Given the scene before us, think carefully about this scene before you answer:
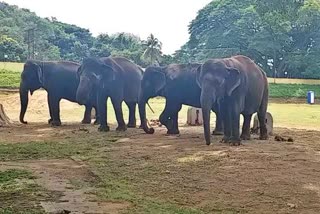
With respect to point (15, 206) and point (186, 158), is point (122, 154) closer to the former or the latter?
point (186, 158)

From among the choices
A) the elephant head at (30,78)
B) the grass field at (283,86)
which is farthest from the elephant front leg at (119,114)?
the grass field at (283,86)

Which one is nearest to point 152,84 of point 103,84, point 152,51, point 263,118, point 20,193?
point 103,84

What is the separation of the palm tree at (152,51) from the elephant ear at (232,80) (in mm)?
58418

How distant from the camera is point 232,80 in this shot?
488 inches

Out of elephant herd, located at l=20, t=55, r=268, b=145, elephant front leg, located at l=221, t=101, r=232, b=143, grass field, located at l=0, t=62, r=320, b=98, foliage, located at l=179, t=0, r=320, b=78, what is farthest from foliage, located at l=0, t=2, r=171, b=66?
elephant front leg, located at l=221, t=101, r=232, b=143

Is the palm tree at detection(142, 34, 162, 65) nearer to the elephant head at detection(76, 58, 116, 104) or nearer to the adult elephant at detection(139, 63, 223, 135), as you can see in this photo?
the elephant head at detection(76, 58, 116, 104)

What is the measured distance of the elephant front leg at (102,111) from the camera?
1531 centimetres

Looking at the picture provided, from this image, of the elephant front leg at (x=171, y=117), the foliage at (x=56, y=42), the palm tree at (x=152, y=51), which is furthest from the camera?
the palm tree at (x=152, y=51)

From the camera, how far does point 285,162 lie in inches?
377

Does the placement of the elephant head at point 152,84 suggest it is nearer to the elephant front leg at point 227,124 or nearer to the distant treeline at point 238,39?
the elephant front leg at point 227,124

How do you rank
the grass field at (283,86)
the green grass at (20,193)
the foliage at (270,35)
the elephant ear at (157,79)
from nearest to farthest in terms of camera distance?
1. the green grass at (20,193)
2. the elephant ear at (157,79)
3. the grass field at (283,86)
4. the foliage at (270,35)

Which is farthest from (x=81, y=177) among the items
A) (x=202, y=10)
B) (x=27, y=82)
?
(x=202, y=10)

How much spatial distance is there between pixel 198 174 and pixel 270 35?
5032 cm

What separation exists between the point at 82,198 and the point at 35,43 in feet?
238
